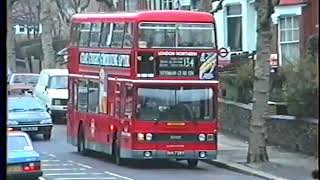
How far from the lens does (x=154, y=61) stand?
25094 millimetres

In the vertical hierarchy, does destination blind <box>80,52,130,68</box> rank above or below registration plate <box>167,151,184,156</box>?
above

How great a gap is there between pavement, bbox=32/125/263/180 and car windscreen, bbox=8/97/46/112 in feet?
14.4

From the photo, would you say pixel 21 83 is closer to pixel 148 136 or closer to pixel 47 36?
pixel 47 36

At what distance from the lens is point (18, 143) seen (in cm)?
2269

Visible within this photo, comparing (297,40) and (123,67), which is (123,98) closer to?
(123,67)

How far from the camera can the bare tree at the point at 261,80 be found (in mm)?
25163

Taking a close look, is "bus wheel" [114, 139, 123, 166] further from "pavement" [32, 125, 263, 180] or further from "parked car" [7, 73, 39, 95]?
"parked car" [7, 73, 39, 95]

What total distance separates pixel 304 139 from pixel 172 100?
4.55m

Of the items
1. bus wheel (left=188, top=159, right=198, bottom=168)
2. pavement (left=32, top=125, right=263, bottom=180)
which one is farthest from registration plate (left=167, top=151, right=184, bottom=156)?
bus wheel (left=188, top=159, right=198, bottom=168)

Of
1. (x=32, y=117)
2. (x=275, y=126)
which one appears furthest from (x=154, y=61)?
(x=32, y=117)

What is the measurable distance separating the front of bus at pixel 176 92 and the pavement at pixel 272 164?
1139 mm

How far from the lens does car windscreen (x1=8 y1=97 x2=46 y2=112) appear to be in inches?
1384

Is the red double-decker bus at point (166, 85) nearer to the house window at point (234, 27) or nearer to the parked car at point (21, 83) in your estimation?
the parked car at point (21, 83)

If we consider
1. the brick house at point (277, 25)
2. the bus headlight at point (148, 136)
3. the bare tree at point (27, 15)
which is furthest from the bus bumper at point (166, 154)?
the bare tree at point (27, 15)
